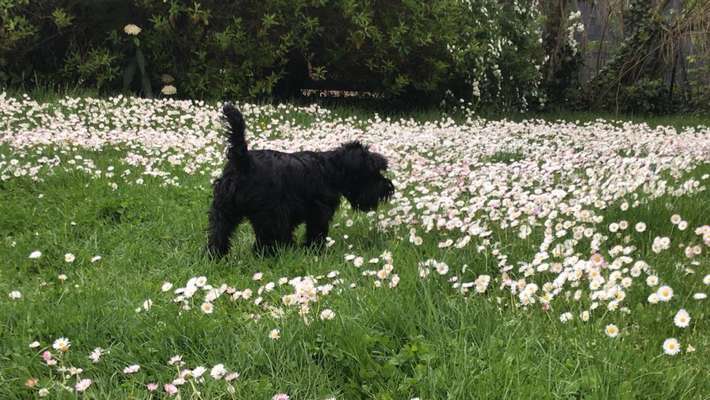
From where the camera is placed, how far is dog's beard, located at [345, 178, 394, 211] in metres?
4.62

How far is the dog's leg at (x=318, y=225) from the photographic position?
168 inches

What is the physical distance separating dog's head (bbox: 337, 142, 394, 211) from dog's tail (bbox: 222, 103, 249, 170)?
930 mm

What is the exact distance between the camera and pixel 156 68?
11.1m

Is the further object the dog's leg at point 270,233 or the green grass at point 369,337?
the dog's leg at point 270,233

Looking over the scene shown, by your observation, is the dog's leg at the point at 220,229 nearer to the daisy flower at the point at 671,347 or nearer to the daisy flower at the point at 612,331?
the daisy flower at the point at 612,331

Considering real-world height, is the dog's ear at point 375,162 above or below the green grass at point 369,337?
above

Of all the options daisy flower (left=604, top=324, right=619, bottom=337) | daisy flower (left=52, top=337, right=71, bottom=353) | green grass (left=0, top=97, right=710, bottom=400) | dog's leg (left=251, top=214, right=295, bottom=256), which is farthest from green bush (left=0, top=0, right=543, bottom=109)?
daisy flower (left=604, top=324, right=619, bottom=337)

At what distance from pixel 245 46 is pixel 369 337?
9363mm

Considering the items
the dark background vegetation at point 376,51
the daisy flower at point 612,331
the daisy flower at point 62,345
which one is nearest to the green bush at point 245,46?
the dark background vegetation at point 376,51

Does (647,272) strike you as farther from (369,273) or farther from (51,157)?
(51,157)

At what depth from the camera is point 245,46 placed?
10.9 meters

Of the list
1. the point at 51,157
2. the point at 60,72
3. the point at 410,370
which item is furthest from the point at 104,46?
the point at 410,370

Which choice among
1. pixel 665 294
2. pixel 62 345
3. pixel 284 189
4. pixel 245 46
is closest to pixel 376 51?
pixel 245 46

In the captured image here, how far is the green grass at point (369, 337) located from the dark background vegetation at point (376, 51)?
303 inches
